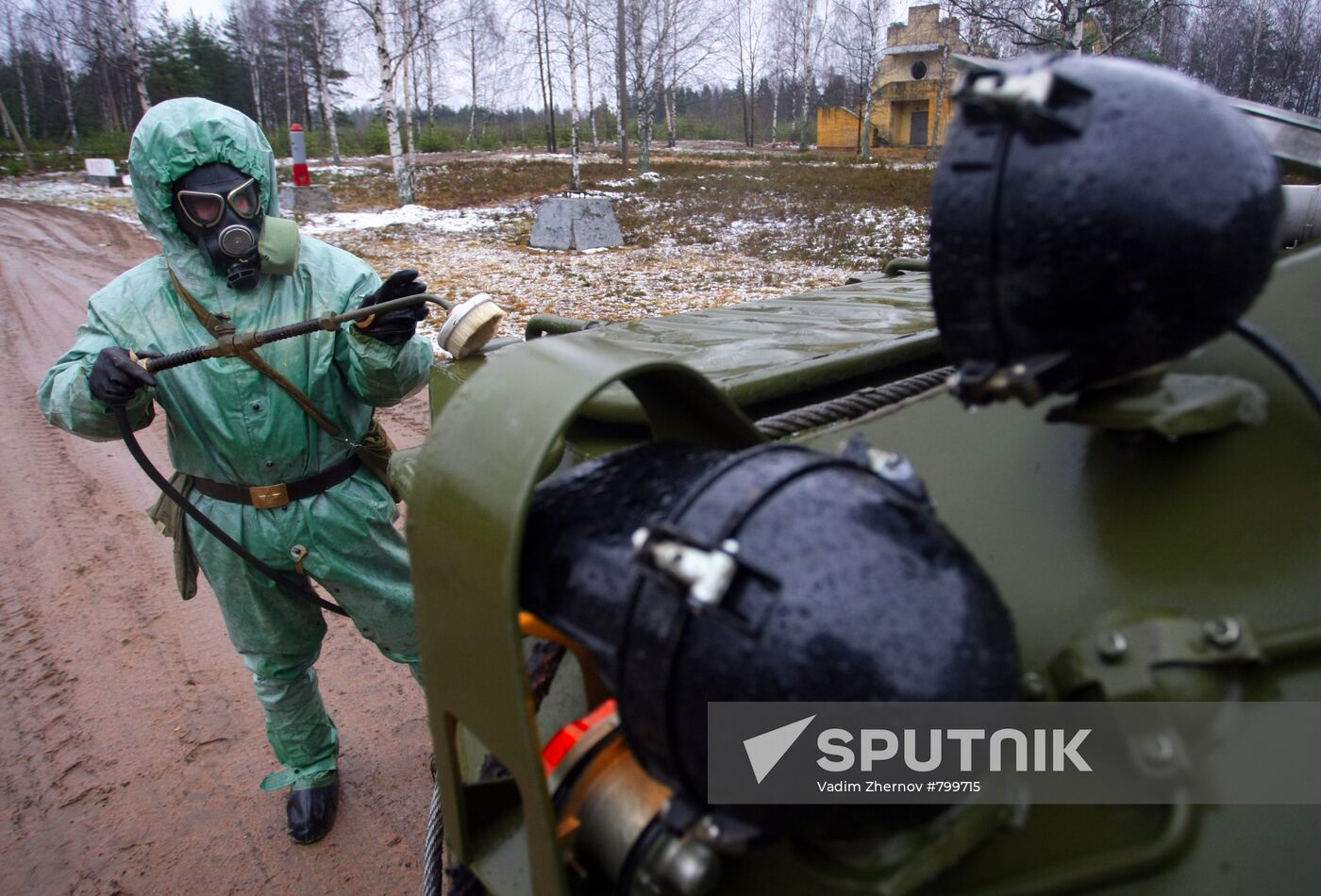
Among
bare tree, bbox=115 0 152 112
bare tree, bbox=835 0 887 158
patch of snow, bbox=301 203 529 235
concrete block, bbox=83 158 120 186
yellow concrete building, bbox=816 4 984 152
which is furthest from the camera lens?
yellow concrete building, bbox=816 4 984 152

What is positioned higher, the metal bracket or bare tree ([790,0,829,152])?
bare tree ([790,0,829,152])

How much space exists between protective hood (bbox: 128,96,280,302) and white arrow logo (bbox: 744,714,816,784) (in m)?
2.27

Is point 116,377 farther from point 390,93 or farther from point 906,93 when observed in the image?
point 906,93

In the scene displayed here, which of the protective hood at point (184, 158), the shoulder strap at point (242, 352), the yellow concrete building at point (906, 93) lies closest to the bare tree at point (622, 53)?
the yellow concrete building at point (906, 93)

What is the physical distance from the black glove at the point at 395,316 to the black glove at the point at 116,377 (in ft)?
1.79

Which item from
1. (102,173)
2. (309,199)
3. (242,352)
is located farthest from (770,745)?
(102,173)

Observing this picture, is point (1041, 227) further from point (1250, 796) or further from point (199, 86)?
point (199, 86)

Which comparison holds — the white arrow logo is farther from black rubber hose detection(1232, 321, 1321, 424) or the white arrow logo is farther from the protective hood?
the protective hood

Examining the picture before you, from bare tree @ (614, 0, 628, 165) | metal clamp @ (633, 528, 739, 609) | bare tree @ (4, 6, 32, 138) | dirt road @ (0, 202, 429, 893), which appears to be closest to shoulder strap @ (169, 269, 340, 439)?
dirt road @ (0, 202, 429, 893)

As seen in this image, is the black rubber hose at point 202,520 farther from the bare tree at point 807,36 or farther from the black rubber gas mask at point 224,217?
the bare tree at point 807,36

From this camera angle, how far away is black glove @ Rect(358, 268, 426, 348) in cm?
255

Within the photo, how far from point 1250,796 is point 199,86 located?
39.8 meters

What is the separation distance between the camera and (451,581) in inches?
45.8

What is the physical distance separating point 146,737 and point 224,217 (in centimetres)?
193
